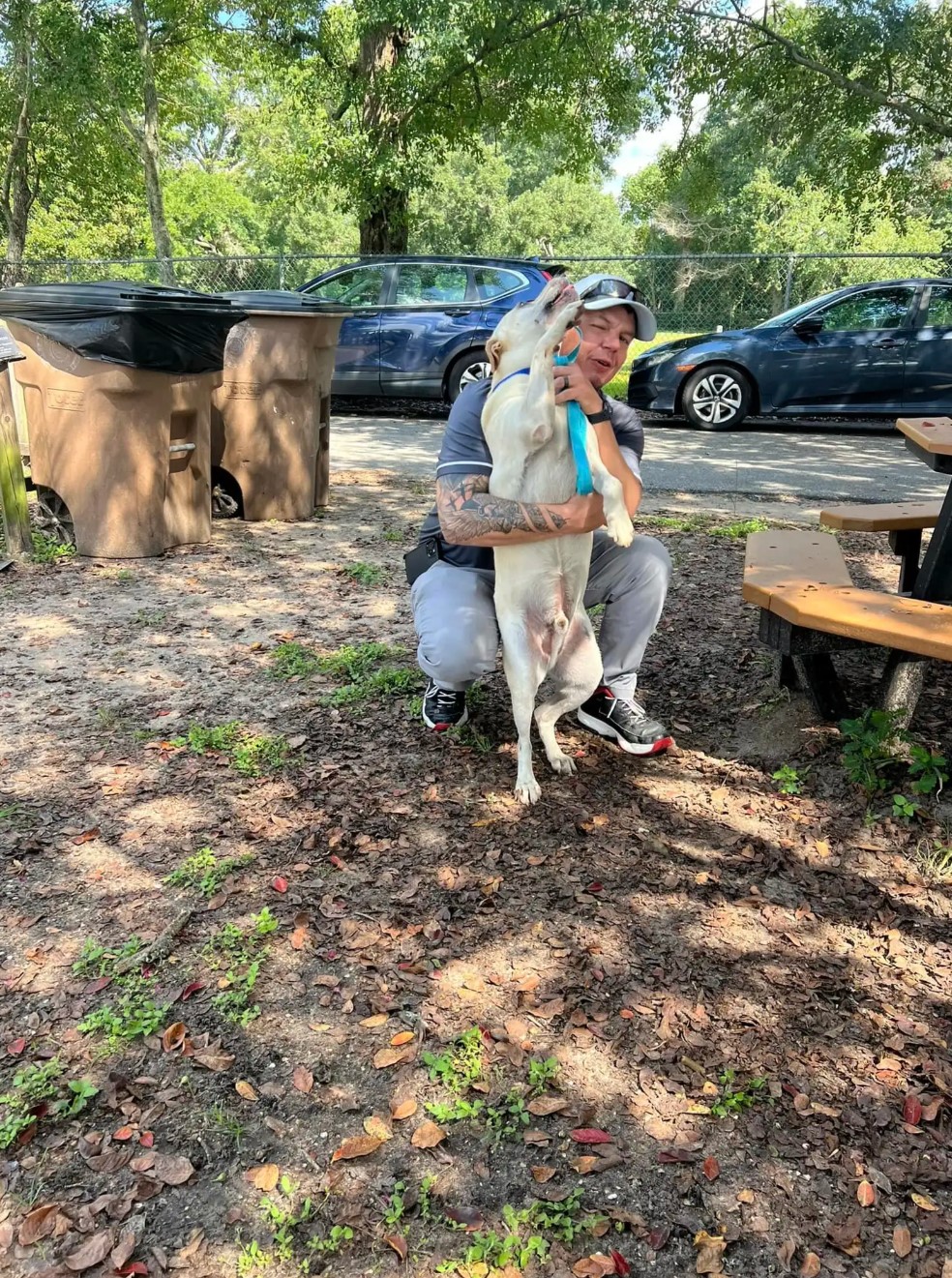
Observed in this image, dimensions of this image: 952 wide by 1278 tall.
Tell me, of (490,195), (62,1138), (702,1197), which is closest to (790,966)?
(702,1197)

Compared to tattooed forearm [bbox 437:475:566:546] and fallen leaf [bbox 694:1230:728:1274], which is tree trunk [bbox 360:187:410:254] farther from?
fallen leaf [bbox 694:1230:728:1274]

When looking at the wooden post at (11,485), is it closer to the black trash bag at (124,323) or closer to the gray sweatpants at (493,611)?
the black trash bag at (124,323)

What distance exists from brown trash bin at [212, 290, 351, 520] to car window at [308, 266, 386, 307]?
4811mm

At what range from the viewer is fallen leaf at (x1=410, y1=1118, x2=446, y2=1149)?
1.88 metres

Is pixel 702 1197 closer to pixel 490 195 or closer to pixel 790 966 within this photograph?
pixel 790 966

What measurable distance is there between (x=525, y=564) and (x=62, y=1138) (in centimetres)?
183

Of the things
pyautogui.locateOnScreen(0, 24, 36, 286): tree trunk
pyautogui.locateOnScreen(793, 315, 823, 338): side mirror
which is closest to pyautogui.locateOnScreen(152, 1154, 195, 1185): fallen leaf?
pyautogui.locateOnScreen(793, 315, 823, 338): side mirror

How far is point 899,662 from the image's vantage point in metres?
3.14

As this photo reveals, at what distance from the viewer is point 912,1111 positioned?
1943mm

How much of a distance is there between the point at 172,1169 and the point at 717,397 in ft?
33.7

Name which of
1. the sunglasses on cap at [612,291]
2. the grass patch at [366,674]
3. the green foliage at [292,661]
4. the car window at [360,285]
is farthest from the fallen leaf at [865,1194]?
the car window at [360,285]

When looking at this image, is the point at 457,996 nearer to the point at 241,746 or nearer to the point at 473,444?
the point at 241,746

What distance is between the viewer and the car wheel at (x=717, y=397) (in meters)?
10.7

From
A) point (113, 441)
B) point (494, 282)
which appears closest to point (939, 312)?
point (494, 282)
